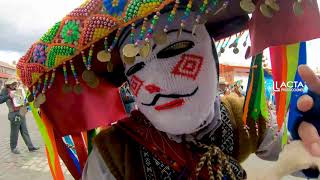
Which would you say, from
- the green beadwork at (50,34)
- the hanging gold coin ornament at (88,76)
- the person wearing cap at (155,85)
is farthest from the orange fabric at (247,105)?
the green beadwork at (50,34)

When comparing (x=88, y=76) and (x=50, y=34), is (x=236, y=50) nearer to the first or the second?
(x=88, y=76)

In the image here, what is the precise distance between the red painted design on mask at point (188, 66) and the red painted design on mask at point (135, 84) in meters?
0.14

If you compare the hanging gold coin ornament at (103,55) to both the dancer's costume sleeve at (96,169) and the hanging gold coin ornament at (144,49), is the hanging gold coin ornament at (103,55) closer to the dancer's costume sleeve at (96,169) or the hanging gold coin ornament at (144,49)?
the hanging gold coin ornament at (144,49)

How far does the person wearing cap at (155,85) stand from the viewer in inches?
43.5

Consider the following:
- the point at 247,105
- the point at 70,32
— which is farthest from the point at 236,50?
the point at 70,32

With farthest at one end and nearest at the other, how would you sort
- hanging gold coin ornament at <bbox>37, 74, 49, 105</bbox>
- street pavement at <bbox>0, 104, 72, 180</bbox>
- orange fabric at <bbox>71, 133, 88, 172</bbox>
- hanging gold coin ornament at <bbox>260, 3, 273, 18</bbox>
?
street pavement at <bbox>0, 104, 72, 180</bbox> → orange fabric at <bbox>71, 133, 88, 172</bbox> → hanging gold coin ornament at <bbox>37, 74, 49, 105</bbox> → hanging gold coin ornament at <bbox>260, 3, 273, 18</bbox>

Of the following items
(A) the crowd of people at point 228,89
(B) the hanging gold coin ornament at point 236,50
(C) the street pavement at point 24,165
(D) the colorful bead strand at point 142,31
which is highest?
(D) the colorful bead strand at point 142,31

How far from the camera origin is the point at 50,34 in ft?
3.95

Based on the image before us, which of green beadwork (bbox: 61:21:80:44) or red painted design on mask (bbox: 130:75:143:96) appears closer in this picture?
green beadwork (bbox: 61:21:80:44)

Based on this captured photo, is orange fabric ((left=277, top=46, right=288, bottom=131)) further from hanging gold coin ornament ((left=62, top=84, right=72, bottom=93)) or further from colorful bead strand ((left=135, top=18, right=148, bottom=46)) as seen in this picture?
hanging gold coin ornament ((left=62, top=84, right=72, bottom=93))

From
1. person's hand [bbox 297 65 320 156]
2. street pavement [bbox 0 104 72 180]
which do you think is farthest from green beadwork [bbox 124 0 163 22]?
street pavement [bbox 0 104 72 180]

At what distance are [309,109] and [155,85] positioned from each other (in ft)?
1.57

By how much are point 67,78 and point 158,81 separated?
1.12ft

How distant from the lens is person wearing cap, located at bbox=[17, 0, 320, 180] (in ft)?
3.63
